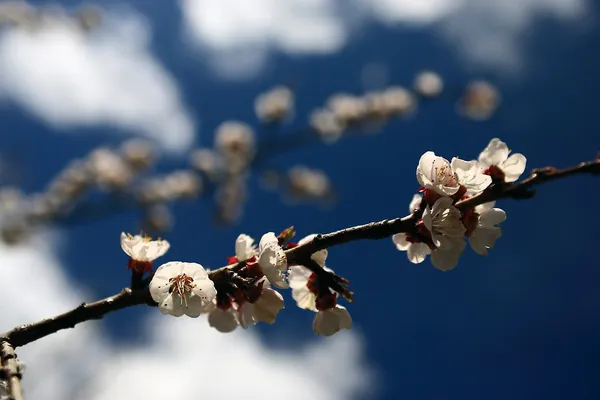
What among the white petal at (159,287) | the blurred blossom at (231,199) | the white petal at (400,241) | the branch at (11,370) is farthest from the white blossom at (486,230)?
the blurred blossom at (231,199)

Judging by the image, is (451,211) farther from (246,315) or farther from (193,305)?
(193,305)

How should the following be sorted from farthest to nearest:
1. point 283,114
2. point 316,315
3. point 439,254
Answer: point 283,114 → point 316,315 → point 439,254

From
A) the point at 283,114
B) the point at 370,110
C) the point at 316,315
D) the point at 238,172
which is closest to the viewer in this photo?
the point at 316,315

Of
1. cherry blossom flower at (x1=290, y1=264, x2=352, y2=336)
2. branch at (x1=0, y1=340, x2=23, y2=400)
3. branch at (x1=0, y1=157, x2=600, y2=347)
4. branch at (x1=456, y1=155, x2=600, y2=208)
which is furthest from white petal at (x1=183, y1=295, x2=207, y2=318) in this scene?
branch at (x1=456, y1=155, x2=600, y2=208)

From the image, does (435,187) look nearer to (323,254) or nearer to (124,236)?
(323,254)

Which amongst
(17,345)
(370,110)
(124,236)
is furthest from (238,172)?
(17,345)

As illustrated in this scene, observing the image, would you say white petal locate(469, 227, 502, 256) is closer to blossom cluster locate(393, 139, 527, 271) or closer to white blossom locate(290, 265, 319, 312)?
blossom cluster locate(393, 139, 527, 271)

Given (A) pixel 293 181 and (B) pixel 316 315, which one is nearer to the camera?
(B) pixel 316 315
